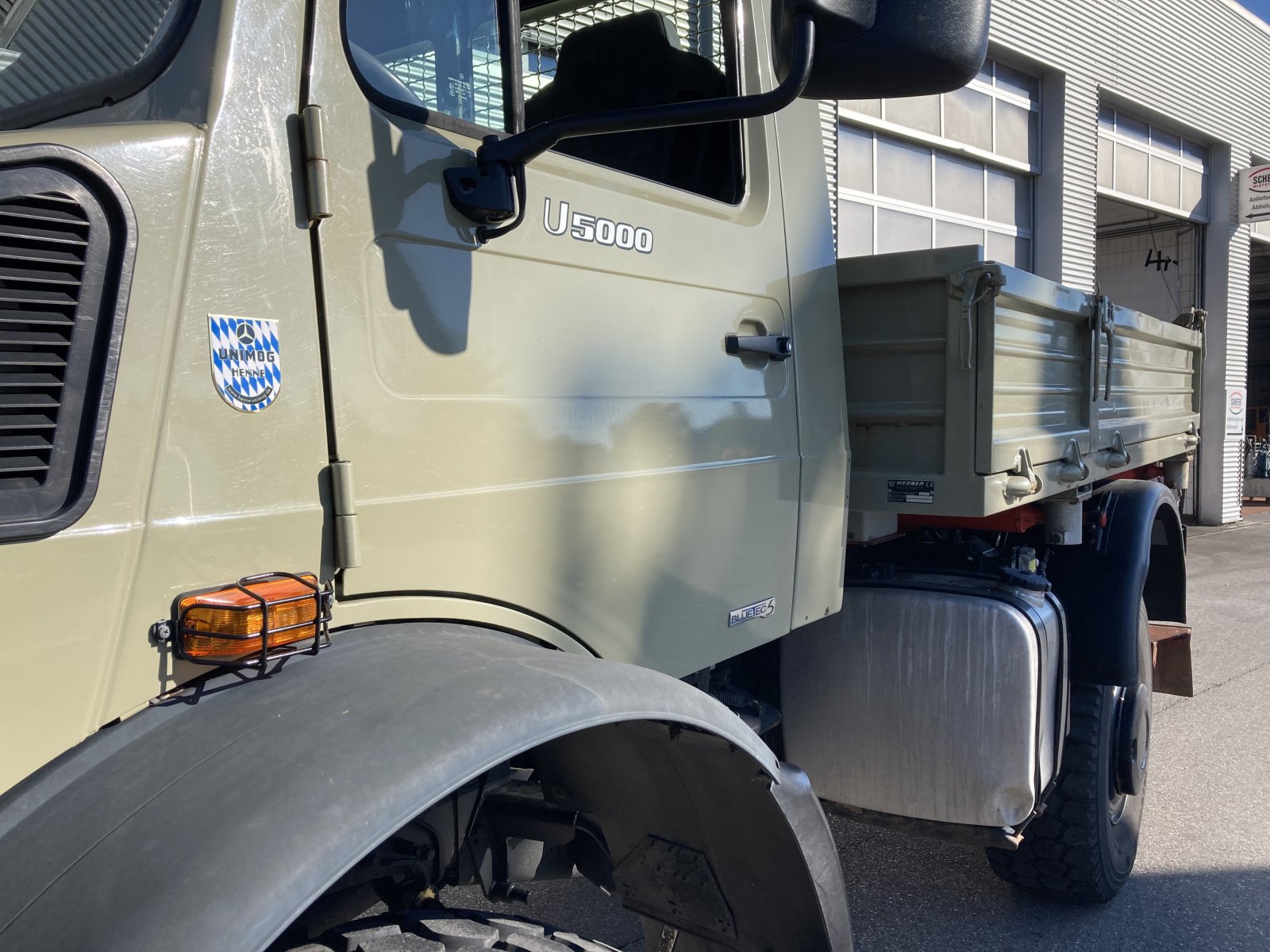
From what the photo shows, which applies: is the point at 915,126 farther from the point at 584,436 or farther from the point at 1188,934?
the point at 584,436

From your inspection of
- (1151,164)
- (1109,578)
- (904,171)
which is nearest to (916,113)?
(904,171)

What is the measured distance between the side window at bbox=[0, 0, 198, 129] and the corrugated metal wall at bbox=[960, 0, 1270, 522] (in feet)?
34.6

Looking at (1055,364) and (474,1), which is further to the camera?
(1055,364)

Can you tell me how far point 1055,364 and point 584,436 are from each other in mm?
2122

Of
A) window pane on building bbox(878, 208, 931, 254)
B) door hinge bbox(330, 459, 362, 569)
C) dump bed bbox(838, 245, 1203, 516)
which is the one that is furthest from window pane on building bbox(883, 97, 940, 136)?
door hinge bbox(330, 459, 362, 569)

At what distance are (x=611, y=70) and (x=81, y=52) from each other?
1.09 meters

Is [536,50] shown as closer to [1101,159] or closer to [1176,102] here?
[1101,159]

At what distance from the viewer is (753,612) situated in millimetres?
2150

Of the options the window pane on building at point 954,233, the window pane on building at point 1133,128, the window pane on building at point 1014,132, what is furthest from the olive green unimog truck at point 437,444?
the window pane on building at point 1133,128

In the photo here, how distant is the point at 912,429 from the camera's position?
271 centimetres

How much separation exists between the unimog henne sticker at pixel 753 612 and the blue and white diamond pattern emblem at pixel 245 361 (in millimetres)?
A: 1070

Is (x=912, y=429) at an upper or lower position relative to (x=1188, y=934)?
upper

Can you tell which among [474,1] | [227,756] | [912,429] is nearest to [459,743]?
[227,756]

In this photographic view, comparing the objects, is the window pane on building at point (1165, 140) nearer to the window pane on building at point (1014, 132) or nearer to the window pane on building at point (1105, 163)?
the window pane on building at point (1105, 163)
